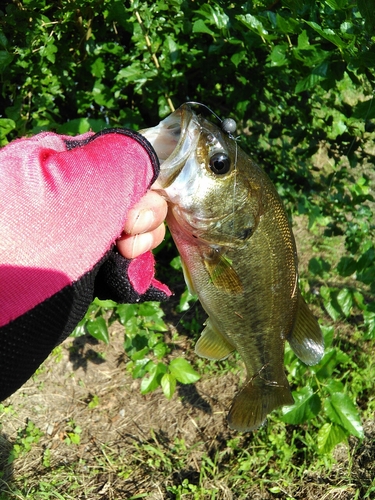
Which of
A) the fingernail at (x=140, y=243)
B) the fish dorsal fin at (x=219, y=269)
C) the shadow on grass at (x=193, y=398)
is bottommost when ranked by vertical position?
the shadow on grass at (x=193, y=398)

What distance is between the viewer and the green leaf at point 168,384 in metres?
2.46

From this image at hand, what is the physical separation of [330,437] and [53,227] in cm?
196

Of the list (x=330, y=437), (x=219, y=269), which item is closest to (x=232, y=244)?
(x=219, y=269)

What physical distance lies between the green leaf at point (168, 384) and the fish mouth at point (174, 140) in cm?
120

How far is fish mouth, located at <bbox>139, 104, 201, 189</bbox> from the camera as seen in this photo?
163cm

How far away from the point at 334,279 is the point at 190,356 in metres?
1.38

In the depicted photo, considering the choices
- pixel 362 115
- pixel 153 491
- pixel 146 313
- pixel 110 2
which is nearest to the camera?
pixel 362 115

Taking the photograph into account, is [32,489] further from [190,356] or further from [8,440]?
[190,356]

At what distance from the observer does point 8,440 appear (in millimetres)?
3004

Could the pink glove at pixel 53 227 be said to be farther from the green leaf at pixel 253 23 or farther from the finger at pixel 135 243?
the green leaf at pixel 253 23

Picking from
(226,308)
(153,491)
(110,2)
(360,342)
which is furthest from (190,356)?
(110,2)

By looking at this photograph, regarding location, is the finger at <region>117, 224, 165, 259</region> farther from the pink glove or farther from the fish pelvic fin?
the fish pelvic fin

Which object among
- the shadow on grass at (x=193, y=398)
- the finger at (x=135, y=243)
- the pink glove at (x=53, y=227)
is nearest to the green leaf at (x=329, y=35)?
the pink glove at (x=53, y=227)

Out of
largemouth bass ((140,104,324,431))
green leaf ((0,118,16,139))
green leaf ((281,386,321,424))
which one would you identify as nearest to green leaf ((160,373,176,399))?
largemouth bass ((140,104,324,431))
